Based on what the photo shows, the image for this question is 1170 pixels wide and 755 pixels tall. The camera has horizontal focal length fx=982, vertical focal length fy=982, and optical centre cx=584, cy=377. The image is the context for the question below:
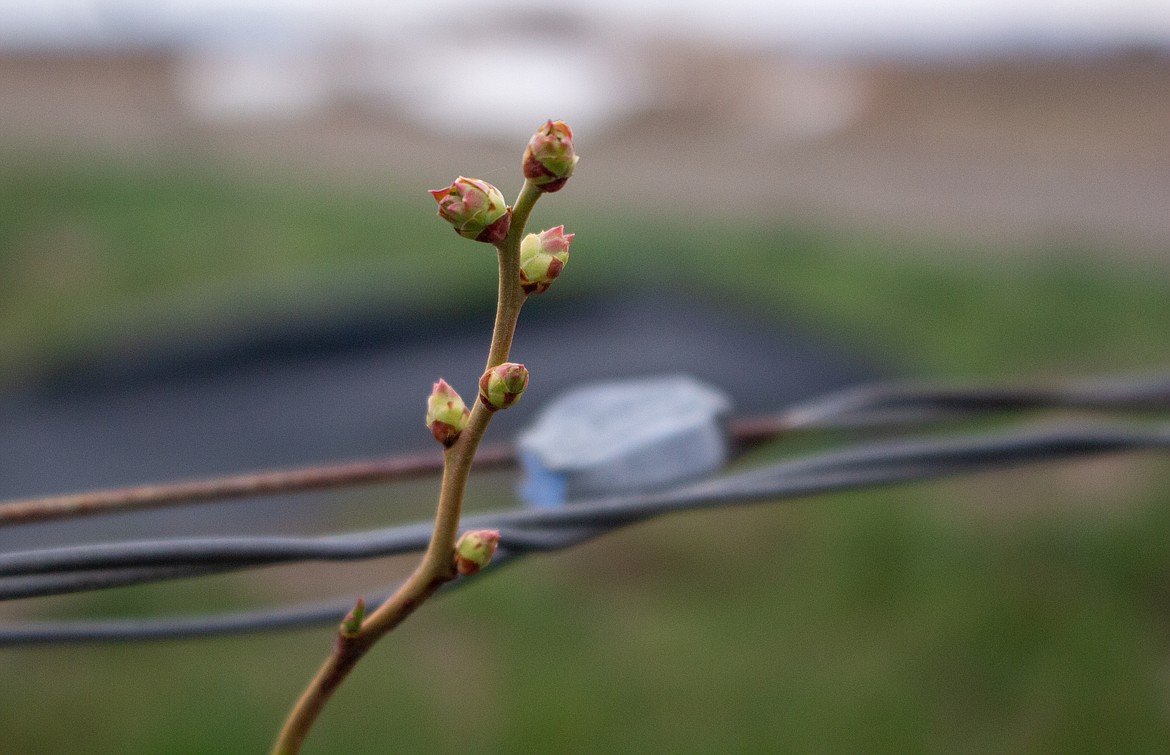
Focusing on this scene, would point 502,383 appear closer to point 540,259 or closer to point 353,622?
point 540,259

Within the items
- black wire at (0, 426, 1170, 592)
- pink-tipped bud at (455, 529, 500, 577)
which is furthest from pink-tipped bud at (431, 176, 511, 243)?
black wire at (0, 426, 1170, 592)

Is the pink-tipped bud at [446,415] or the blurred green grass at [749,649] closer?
the pink-tipped bud at [446,415]

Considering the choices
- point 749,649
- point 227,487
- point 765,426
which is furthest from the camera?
point 749,649

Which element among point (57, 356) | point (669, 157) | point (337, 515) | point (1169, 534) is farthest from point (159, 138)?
point (1169, 534)

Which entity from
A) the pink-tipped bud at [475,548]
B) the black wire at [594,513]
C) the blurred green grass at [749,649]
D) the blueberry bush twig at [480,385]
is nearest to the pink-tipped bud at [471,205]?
the blueberry bush twig at [480,385]

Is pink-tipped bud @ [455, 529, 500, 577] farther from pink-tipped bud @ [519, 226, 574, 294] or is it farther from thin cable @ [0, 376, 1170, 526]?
thin cable @ [0, 376, 1170, 526]

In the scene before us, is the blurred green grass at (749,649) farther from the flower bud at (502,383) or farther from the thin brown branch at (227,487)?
the flower bud at (502,383)

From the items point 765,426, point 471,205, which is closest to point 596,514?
point 765,426

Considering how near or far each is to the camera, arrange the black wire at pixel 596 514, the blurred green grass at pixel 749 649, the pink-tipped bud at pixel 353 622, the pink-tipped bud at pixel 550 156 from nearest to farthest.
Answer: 1. the pink-tipped bud at pixel 550 156
2. the pink-tipped bud at pixel 353 622
3. the black wire at pixel 596 514
4. the blurred green grass at pixel 749 649
